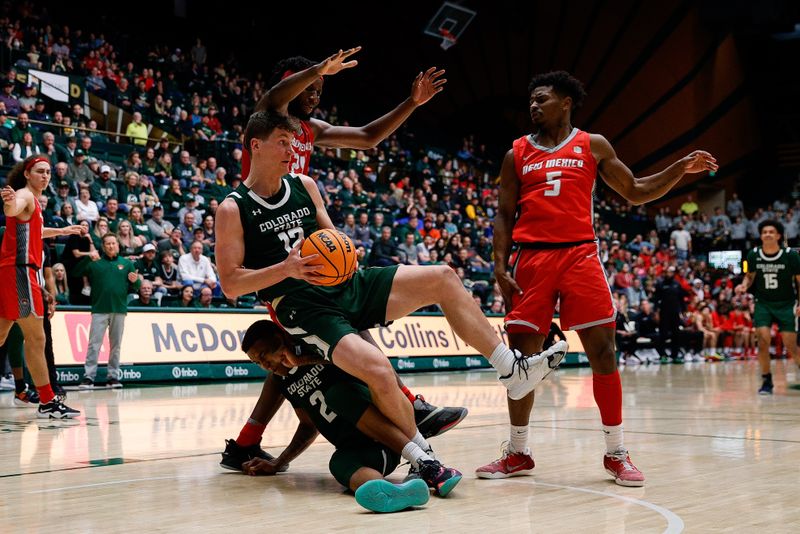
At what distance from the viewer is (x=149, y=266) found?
1345 centimetres

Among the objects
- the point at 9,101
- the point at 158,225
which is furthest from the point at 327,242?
the point at 9,101

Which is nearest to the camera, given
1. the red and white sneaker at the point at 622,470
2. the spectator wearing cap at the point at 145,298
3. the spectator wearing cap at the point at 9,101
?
the red and white sneaker at the point at 622,470

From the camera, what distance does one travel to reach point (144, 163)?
16.0 metres

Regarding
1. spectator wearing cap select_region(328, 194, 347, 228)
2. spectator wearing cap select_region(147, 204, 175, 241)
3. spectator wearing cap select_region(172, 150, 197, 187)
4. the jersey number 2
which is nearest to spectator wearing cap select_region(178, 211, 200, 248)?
spectator wearing cap select_region(147, 204, 175, 241)

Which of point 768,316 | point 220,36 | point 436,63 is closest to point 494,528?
point 768,316

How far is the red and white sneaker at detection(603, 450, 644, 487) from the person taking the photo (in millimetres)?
4324

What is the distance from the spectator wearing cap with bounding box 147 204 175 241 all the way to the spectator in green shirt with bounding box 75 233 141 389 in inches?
99.2

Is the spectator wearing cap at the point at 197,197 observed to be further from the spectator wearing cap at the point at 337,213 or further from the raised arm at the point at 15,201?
the raised arm at the point at 15,201

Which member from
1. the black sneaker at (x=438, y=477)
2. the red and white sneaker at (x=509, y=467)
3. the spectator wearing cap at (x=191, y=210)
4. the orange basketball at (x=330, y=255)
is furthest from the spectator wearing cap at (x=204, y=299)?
the black sneaker at (x=438, y=477)

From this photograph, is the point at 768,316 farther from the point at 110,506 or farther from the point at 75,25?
the point at 75,25

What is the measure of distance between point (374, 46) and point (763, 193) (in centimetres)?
1730

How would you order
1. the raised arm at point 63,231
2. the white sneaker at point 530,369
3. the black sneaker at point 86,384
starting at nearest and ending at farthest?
1. the white sneaker at point 530,369
2. the raised arm at point 63,231
3. the black sneaker at point 86,384

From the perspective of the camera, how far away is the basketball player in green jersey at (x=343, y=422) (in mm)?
4043

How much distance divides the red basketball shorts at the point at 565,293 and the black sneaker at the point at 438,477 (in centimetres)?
110
